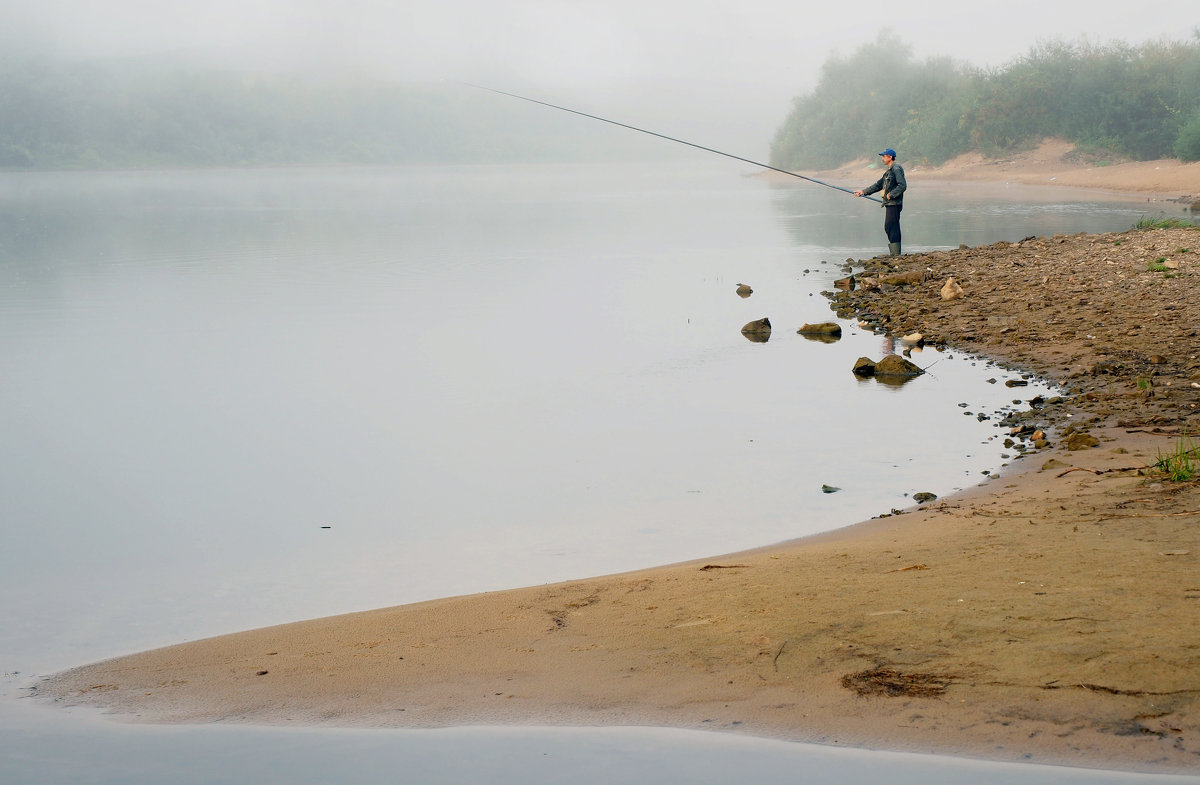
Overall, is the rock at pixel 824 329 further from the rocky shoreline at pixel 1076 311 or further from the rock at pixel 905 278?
the rock at pixel 905 278

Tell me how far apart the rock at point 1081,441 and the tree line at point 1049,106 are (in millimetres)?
44661

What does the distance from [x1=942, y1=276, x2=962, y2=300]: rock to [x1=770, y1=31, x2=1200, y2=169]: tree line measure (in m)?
37.6

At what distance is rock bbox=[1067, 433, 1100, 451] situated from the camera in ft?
23.8

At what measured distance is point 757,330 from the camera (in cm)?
1422

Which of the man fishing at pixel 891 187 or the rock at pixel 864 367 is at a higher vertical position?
the man fishing at pixel 891 187

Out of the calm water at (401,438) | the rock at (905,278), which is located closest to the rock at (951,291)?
the rock at (905,278)

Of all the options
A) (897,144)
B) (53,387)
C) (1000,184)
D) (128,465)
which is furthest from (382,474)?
(897,144)

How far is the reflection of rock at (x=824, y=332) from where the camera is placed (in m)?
13.6

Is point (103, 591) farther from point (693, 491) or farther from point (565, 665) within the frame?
point (693, 491)

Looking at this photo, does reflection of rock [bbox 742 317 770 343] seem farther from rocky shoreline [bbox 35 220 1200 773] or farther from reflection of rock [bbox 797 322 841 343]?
rocky shoreline [bbox 35 220 1200 773]

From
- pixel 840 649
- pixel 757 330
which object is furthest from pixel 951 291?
pixel 840 649

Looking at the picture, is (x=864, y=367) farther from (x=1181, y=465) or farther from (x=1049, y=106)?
(x=1049, y=106)

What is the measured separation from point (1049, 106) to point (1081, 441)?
61.2 metres

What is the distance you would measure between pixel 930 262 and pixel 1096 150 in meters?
45.4
